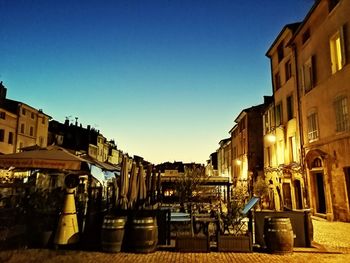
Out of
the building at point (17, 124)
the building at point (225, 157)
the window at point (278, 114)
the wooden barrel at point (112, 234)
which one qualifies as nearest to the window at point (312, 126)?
the window at point (278, 114)

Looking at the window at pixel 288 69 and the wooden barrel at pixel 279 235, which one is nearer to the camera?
the wooden barrel at pixel 279 235

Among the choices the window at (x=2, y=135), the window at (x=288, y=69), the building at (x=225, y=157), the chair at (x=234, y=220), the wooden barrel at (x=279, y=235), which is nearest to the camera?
the wooden barrel at (x=279, y=235)

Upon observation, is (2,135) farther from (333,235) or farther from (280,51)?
(333,235)

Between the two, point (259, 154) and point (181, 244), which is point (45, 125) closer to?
point (259, 154)

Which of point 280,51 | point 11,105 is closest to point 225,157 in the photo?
point 280,51

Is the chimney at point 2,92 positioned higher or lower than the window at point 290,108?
higher

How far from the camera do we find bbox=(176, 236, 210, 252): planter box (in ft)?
26.7

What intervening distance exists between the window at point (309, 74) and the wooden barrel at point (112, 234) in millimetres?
13564

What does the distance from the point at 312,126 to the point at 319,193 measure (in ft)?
11.9

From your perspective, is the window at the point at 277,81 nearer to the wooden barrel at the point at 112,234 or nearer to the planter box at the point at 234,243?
the planter box at the point at 234,243

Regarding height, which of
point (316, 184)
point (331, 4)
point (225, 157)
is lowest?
point (316, 184)

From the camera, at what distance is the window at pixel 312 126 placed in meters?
16.7

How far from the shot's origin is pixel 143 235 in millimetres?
7957

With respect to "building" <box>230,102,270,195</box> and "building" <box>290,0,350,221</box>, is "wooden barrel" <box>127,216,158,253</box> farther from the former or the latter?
"building" <box>230,102,270,195</box>
